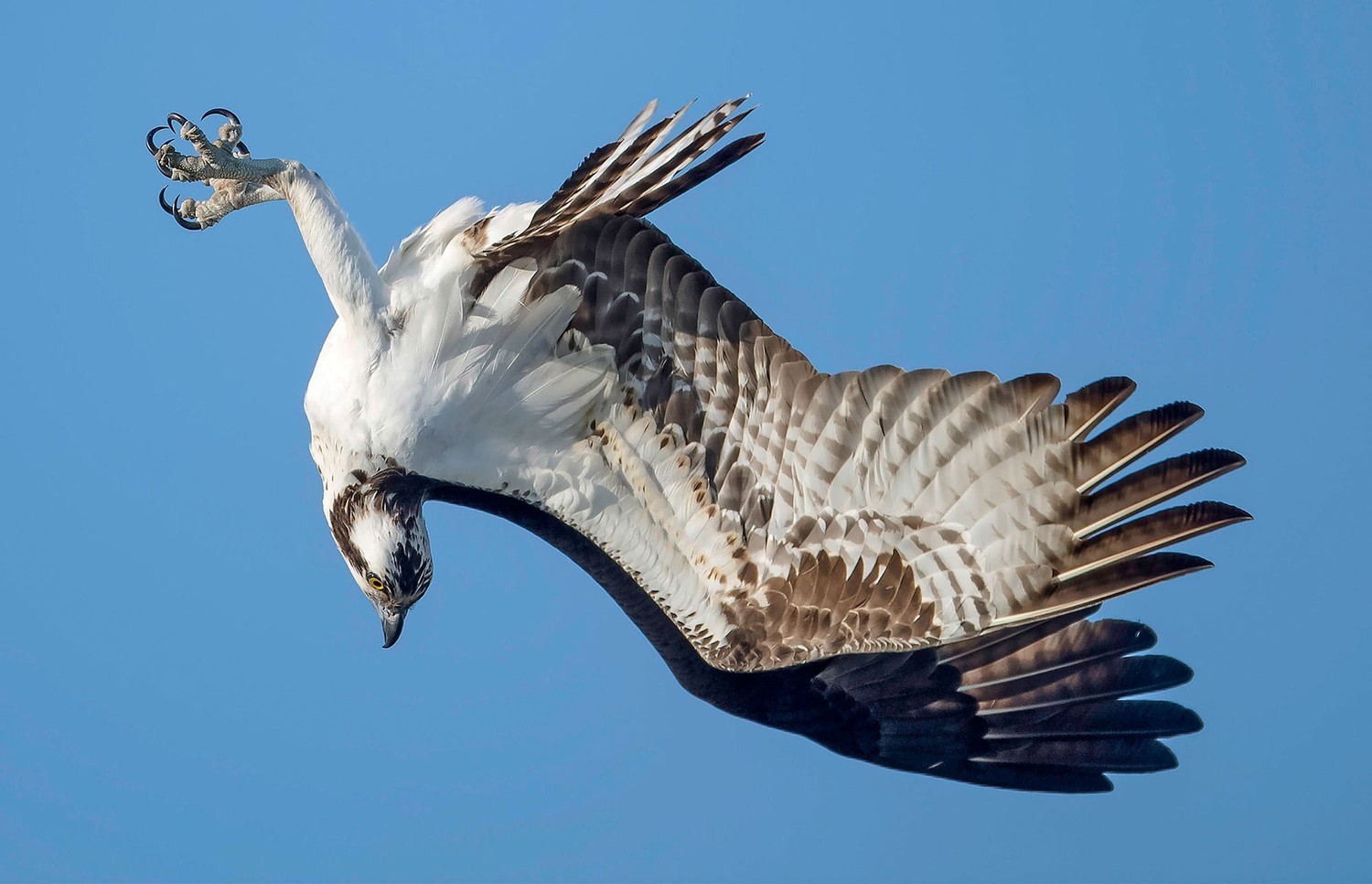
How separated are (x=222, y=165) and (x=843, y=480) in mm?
2404

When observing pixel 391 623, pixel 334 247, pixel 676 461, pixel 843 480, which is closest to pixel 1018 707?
pixel 843 480

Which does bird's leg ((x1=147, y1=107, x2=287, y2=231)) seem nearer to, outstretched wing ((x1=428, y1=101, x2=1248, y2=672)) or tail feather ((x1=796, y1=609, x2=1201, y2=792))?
outstretched wing ((x1=428, y1=101, x2=1248, y2=672))

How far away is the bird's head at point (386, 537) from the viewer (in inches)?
236

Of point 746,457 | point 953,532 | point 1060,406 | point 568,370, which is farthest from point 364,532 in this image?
point 1060,406

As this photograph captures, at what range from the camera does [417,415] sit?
5.89 meters

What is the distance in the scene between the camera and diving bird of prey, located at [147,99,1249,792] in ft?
18.3

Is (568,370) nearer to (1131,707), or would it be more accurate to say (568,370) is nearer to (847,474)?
(847,474)

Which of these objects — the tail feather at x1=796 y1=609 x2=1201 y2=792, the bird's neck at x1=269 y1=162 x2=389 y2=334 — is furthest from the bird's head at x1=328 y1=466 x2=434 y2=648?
the tail feather at x1=796 y1=609 x2=1201 y2=792

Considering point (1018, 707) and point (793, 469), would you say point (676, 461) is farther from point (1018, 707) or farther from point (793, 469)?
point (1018, 707)

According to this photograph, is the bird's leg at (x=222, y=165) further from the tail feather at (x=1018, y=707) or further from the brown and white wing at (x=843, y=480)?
the tail feather at (x=1018, y=707)

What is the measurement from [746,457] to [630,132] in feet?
3.98

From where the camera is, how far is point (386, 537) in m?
6.08

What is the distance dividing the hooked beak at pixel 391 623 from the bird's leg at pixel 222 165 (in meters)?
1.58

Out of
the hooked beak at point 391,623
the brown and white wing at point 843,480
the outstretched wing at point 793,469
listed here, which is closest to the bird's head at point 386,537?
the hooked beak at point 391,623
